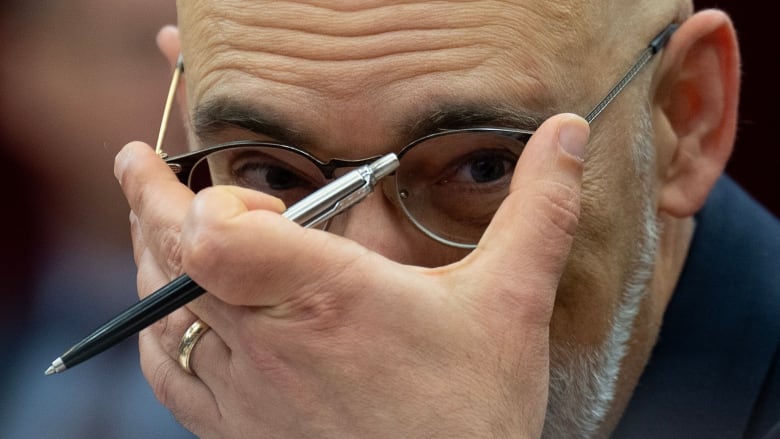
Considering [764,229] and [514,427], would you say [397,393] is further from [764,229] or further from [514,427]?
[764,229]

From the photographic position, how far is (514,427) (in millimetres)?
1446

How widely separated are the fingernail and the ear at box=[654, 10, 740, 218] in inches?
A: 17.6

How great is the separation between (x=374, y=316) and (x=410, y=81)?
0.39m

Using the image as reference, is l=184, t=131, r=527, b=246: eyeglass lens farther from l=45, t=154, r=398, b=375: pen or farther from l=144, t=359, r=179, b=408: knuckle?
l=144, t=359, r=179, b=408: knuckle

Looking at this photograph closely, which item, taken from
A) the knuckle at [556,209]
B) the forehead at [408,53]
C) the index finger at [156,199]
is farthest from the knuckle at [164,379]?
the knuckle at [556,209]

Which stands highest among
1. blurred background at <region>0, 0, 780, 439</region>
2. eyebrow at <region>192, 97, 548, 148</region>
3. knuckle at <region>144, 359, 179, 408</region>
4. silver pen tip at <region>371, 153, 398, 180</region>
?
eyebrow at <region>192, 97, 548, 148</region>

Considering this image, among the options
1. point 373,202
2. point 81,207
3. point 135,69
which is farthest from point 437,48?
point 81,207

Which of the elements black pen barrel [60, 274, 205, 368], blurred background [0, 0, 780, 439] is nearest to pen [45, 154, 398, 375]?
black pen barrel [60, 274, 205, 368]

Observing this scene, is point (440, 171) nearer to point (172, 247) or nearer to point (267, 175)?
point (267, 175)

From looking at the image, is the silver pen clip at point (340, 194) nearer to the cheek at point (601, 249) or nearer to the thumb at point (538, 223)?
the thumb at point (538, 223)

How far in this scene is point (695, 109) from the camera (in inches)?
75.9

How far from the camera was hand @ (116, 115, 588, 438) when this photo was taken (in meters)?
1.31

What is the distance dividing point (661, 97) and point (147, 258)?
3.10 feet

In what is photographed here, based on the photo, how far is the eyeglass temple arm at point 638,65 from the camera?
171 centimetres
